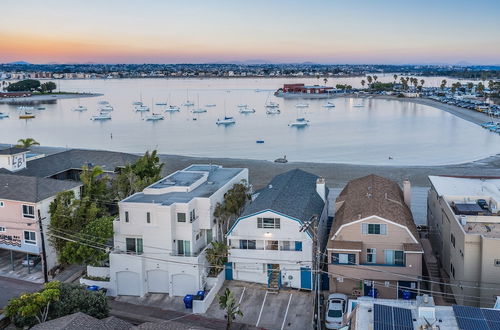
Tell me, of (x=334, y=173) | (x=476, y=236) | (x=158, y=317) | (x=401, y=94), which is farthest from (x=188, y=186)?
(x=401, y=94)

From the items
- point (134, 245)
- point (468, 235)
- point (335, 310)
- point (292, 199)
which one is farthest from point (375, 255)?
point (134, 245)

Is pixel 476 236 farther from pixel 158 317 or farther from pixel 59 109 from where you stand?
pixel 59 109

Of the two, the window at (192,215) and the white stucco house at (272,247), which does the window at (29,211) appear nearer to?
the window at (192,215)

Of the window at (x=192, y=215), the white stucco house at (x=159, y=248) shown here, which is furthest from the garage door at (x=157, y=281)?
the window at (x=192, y=215)

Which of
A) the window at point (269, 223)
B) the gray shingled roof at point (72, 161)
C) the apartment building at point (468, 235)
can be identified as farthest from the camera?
the gray shingled roof at point (72, 161)

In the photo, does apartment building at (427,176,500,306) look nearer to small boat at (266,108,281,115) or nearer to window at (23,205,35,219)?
window at (23,205,35,219)

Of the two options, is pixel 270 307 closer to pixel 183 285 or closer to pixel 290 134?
pixel 183 285

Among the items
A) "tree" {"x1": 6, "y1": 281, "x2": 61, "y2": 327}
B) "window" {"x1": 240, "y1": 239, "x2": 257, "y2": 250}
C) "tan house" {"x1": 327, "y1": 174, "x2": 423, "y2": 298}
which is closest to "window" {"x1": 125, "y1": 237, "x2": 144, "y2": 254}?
"window" {"x1": 240, "y1": 239, "x2": 257, "y2": 250}
